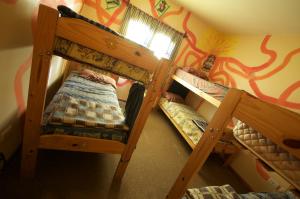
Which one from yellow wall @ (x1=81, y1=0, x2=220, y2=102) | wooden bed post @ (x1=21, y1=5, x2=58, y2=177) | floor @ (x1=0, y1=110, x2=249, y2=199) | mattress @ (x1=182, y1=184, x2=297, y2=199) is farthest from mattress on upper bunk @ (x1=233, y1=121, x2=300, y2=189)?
yellow wall @ (x1=81, y1=0, x2=220, y2=102)

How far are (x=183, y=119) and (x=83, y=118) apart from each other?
77.2 inches

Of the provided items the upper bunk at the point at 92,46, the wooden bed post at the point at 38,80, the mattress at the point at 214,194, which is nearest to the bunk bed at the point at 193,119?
the mattress at the point at 214,194

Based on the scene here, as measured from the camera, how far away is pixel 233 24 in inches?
124

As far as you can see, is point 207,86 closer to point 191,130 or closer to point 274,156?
point 191,130

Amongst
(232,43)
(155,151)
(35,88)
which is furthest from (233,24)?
(35,88)

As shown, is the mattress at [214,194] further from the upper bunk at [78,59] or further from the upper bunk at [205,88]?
the upper bunk at [205,88]

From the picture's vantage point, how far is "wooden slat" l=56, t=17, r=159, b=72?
40.2 inches

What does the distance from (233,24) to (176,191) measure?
3.19 m

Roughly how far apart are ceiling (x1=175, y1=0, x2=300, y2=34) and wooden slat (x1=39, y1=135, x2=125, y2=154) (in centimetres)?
244

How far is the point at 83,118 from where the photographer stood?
1.51 m

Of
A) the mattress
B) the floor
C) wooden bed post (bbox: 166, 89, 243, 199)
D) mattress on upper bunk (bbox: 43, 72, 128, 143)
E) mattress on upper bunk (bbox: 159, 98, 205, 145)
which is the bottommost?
the floor

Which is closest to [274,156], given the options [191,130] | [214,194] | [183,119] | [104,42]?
[214,194]

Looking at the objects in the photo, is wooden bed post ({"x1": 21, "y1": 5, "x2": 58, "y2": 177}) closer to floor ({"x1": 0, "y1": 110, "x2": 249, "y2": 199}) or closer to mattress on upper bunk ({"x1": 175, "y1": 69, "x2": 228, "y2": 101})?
floor ({"x1": 0, "y1": 110, "x2": 249, "y2": 199})

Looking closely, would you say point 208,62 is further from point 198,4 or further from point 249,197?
point 249,197
